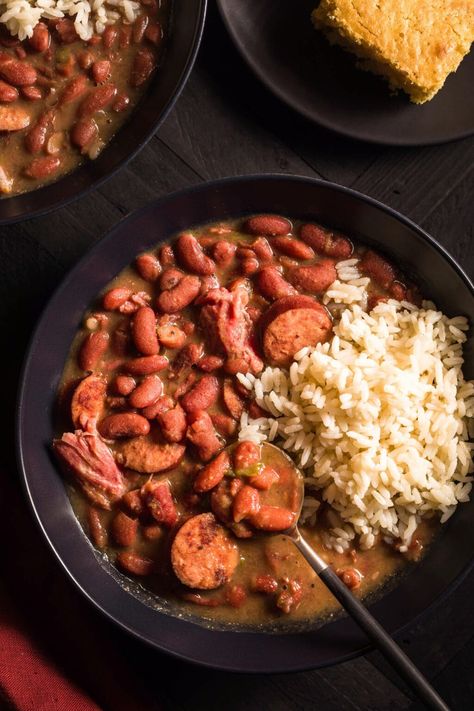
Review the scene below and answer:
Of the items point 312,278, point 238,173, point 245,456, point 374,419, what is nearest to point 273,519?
point 245,456

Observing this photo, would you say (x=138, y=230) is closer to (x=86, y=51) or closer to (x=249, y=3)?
(x=86, y=51)

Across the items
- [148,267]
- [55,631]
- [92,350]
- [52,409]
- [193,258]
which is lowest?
[55,631]

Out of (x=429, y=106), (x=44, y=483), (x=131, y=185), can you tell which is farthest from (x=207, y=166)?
(x=44, y=483)

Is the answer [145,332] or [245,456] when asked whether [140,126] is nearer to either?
[145,332]

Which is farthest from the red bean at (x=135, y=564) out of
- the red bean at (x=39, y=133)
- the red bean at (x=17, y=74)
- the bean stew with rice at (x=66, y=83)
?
the red bean at (x=17, y=74)

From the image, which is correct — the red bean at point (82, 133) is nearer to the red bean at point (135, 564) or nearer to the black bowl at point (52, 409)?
the black bowl at point (52, 409)

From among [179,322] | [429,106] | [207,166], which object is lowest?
[179,322]
